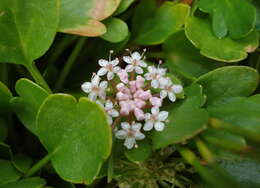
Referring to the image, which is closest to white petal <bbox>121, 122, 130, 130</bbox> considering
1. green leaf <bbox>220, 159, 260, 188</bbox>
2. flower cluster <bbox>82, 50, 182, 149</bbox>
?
Result: flower cluster <bbox>82, 50, 182, 149</bbox>

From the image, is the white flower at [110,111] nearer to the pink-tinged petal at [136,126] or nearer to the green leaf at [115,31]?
the pink-tinged petal at [136,126]

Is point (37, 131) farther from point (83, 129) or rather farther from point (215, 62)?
point (215, 62)

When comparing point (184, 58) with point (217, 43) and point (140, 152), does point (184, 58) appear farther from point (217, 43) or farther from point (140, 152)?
point (140, 152)

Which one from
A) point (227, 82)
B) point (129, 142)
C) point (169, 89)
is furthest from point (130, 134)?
point (227, 82)

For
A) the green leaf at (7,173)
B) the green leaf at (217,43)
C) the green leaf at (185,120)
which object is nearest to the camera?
the green leaf at (185,120)

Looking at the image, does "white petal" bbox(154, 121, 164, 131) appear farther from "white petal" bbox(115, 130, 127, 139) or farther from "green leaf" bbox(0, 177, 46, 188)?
"green leaf" bbox(0, 177, 46, 188)

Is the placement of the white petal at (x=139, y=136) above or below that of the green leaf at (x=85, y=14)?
below

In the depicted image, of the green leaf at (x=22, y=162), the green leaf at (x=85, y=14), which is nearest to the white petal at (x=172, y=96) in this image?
the green leaf at (x=85, y=14)
